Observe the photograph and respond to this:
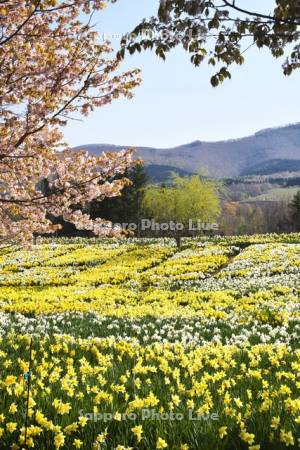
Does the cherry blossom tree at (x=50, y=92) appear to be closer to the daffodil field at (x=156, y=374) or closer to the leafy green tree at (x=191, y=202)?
the daffodil field at (x=156, y=374)

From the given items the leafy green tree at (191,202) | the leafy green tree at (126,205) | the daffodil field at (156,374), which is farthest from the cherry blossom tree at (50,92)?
the leafy green tree at (126,205)

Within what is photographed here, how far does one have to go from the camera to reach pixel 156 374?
6.53 meters

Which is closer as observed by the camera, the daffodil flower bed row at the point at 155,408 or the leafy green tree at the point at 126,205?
the daffodil flower bed row at the point at 155,408

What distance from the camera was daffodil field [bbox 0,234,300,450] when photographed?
14.2 ft

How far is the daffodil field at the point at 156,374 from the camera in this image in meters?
4.34

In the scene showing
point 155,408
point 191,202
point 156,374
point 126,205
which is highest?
point 126,205

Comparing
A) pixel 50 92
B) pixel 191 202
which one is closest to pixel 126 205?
pixel 191 202

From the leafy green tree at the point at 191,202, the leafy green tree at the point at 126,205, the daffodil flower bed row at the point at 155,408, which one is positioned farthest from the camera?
the leafy green tree at the point at 126,205

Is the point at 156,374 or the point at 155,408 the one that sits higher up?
the point at 155,408

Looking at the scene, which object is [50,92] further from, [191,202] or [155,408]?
[191,202]

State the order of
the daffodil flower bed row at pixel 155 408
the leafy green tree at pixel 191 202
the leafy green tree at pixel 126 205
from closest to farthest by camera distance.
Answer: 1. the daffodil flower bed row at pixel 155 408
2. the leafy green tree at pixel 191 202
3. the leafy green tree at pixel 126 205

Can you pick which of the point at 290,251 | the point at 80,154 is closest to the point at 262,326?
the point at 80,154

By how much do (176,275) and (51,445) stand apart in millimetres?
21723

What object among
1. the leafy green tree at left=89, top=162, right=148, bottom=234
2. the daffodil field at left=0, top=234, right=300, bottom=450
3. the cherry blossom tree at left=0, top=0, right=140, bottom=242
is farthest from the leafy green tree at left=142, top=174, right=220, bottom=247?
the cherry blossom tree at left=0, top=0, right=140, bottom=242
